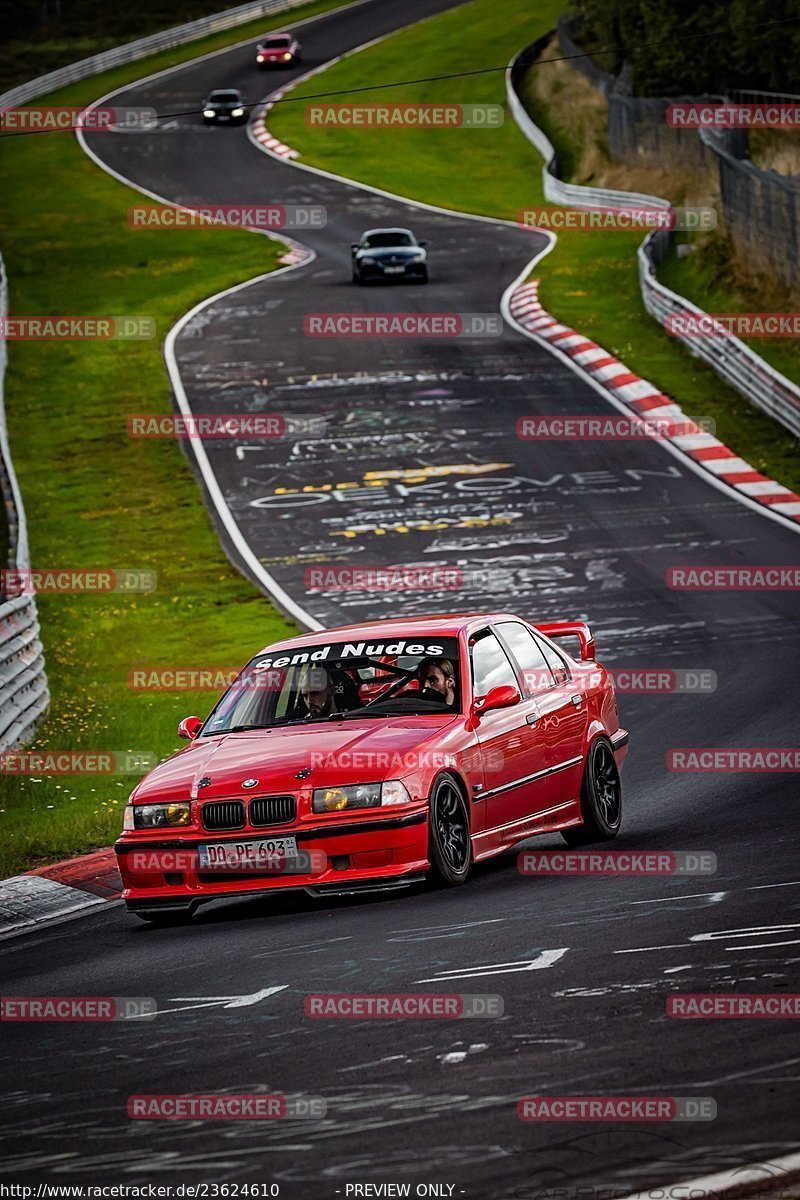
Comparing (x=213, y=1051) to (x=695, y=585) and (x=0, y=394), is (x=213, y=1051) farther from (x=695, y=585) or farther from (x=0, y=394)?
(x=0, y=394)

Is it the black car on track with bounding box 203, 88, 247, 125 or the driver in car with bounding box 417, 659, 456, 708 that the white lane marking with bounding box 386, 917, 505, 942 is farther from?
the black car on track with bounding box 203, 88, 247, 125

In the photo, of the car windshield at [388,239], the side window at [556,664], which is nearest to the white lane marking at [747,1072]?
the side window at [556,664]

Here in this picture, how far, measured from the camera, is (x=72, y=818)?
12992 millimetres

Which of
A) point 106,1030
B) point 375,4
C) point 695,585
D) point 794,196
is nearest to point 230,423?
point 794,196

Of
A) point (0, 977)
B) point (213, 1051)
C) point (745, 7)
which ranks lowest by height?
point (0, 977)

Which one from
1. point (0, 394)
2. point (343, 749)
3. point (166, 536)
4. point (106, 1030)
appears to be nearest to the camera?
point (106, 1030)

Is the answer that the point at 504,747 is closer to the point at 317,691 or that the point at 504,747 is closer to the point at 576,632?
the point at 317,691

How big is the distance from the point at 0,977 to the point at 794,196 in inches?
1006

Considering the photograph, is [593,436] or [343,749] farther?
[593,436]

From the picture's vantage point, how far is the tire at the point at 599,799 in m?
11.3

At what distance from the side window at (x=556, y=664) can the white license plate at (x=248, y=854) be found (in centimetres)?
270

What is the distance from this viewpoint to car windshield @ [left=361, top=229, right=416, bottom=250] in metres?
43.8

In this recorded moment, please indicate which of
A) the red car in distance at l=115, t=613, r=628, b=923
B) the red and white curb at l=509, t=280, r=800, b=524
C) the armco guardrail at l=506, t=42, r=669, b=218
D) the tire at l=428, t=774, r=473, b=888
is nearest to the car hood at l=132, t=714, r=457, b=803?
the red car in distance at l=115, t=613, r=628, b=923

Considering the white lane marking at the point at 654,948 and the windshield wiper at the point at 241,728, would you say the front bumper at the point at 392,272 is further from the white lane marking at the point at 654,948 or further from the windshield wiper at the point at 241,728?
the white lane marking at the point at 654,948
